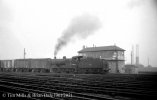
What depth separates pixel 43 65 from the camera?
1310 inches

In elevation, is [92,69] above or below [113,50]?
below

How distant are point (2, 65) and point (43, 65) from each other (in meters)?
15.2

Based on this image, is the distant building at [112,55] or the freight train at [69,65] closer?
the freight train at [69,65]

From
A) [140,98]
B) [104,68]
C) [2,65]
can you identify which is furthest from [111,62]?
[140,98]

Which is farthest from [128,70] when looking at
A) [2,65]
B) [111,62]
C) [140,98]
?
[140,98]

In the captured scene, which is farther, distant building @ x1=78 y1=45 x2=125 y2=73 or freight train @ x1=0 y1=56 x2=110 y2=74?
distant building @ x1=78 y1=45 x2=125 y2=73

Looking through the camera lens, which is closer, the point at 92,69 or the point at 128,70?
the point at 92,69

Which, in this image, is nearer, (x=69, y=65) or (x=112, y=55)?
(x=69, y=65)

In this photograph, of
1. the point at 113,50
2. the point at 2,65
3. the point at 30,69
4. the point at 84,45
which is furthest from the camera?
the point at 84,45

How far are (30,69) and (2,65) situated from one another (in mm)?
10894

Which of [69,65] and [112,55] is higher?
[112,55]

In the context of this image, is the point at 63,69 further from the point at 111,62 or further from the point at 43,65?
the point at 111,62

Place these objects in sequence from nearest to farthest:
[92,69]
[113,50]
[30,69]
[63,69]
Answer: [92,69] < [63,69] < [30,69] < [113,50]

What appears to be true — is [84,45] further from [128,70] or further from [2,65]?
[2,65]
